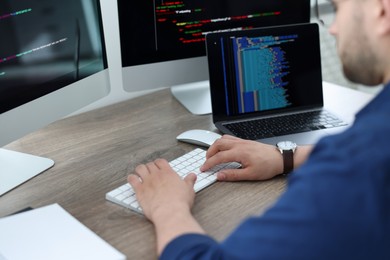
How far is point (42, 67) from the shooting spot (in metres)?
1.20

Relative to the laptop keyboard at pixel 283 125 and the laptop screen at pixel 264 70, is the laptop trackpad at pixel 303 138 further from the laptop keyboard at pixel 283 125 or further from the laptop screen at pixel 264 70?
the laptop screen at pixel 264 70

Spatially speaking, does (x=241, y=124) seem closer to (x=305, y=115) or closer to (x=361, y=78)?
(x=305, y=115)

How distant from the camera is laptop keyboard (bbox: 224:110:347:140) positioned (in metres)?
1.35

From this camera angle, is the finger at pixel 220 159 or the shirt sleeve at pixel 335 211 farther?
the finger at pixel 220 159

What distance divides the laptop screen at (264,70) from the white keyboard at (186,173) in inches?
8.9

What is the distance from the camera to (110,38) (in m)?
1.65

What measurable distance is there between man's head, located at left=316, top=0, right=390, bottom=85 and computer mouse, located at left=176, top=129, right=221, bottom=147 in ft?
1.73

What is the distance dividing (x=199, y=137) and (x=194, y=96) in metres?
0.35

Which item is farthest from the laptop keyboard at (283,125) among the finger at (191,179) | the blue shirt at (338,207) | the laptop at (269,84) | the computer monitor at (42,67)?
the blue shirt at (338,207)

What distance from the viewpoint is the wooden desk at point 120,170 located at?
3.29 feet

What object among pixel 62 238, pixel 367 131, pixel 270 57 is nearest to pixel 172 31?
pixel 270 57

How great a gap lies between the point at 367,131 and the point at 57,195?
712 mm

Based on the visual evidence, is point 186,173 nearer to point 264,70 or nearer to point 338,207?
point 264,70

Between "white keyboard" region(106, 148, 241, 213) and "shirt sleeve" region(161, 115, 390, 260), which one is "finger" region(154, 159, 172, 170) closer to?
"white keyboard" region(106, 148, 241, 213)
